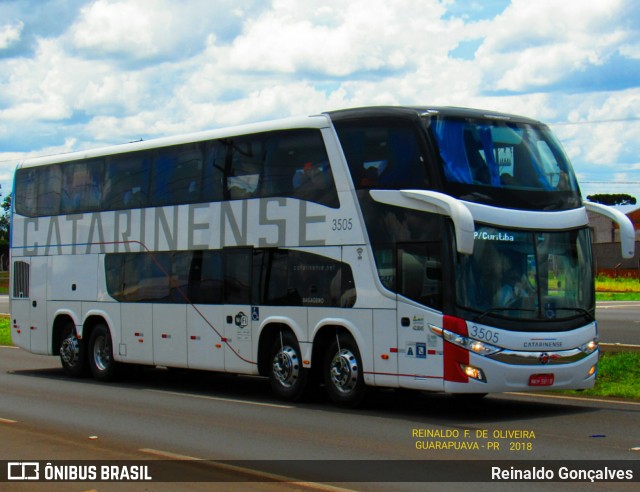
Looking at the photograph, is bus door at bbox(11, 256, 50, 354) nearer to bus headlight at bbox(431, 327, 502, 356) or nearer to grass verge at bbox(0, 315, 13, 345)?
grass verge at bbox(0, 315, 13, 345)

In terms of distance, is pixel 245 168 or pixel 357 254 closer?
pixel 357 254

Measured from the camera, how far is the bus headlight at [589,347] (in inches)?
566

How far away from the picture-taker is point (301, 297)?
639 inches

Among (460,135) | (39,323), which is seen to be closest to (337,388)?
(460,135)

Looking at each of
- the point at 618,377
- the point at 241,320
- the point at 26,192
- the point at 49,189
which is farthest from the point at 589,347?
the point at 26,192

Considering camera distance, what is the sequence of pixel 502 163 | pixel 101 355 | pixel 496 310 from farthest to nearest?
pixel 101 355 → pixel 502 163 → pixel 496 310

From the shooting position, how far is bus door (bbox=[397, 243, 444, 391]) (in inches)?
549

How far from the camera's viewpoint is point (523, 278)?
46.1 feet

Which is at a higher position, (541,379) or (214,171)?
(214,171)

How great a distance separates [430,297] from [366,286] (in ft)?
4.16

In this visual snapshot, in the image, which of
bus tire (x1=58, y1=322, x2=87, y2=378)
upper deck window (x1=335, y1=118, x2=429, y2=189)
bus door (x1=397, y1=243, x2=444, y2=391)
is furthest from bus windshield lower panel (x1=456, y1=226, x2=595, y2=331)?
bus tire (x1=58, y1=322, x2=87, y2=378)

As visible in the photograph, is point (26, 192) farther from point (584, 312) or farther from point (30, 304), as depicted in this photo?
point (584, 312)

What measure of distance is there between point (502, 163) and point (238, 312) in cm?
510

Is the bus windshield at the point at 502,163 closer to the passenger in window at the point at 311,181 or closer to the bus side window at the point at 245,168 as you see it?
the passenger in window at the point at 311,181
